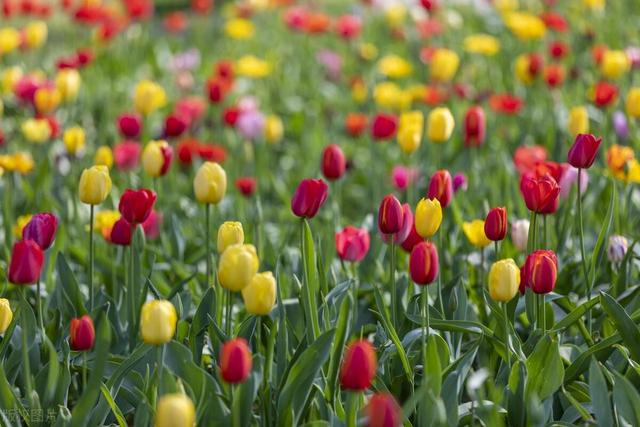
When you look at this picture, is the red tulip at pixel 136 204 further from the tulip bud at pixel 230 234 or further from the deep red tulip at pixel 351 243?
the deep red tulip at pixel 351 243

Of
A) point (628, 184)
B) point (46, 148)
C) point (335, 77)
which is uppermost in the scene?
point (628, 184)

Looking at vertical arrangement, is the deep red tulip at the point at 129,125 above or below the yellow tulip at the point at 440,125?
below

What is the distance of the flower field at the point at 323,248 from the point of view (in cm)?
185

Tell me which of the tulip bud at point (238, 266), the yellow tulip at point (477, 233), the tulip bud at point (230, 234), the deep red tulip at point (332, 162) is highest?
the tulip bud at point (238, 266)

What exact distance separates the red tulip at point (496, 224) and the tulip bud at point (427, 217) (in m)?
0.13

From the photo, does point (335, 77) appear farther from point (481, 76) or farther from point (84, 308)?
point (84, 308)

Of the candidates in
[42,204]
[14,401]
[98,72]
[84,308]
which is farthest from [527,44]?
[14,401]

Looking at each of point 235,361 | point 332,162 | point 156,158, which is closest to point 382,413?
point 235,361

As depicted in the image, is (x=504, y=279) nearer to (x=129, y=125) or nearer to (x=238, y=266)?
(x=238, y=266)

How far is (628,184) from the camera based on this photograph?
3.00 metres

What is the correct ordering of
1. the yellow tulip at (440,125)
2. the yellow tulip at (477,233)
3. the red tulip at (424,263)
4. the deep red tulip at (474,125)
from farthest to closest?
1. the deep red tulip at (474,125)
2. the yellow tulip at (440,125)
3. the yellow tulip at (477,233)
4. the red tulip at (424,263)

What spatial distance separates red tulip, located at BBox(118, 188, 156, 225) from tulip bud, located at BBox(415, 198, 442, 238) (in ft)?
1.95

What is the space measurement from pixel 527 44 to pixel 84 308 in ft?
14.9

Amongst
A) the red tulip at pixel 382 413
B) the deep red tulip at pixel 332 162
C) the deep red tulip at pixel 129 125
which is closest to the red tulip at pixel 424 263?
the red tulip at pixel 382 413
